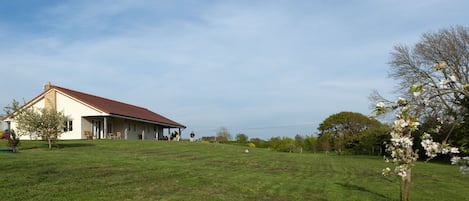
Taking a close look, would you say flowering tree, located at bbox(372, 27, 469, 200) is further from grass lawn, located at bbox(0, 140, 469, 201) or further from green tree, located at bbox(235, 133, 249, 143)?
green tree, located at bbox(235, 133, 249, 143)

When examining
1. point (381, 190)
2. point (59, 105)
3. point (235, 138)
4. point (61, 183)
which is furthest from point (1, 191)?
point (235, 138)

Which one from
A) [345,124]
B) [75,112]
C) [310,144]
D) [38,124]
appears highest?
[75,112]

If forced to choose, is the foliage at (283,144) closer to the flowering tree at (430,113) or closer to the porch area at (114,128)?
the porch area at (114,128)

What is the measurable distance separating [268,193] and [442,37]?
28.0 metres

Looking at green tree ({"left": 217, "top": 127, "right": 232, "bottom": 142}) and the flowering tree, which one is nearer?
the flowering tree

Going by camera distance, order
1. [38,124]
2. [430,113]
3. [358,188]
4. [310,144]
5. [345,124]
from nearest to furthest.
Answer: [430,113] < [358,188] < [38,124] < [310,144] < [345,124]

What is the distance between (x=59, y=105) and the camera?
1433 inches

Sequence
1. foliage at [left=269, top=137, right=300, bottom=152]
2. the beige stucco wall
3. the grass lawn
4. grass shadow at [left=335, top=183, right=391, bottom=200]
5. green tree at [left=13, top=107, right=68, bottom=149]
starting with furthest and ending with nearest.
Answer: foliage at [left=269, top=137, right=300, bottom=152] → the beige stucco wall → green tree at [left=13, top=107, right=68, bottom=149] → grass shadow at [left=335, top=183, right=391, bottom=200] → the grass lawn

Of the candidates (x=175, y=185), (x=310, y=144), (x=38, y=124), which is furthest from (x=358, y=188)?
(x=310, y=144)

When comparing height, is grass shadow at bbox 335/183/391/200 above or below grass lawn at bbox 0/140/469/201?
below

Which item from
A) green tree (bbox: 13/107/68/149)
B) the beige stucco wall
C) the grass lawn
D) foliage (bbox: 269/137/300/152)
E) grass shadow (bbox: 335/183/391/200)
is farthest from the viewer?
foliage (bbox: 269/137/300/152)

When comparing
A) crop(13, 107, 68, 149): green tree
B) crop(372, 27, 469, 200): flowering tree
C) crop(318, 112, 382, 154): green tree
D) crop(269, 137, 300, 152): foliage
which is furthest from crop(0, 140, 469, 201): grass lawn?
crop(318, 112, 382, 154): green tree

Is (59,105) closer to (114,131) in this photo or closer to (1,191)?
(114,131)

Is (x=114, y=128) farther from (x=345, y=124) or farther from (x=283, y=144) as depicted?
(x=345, y=124)
